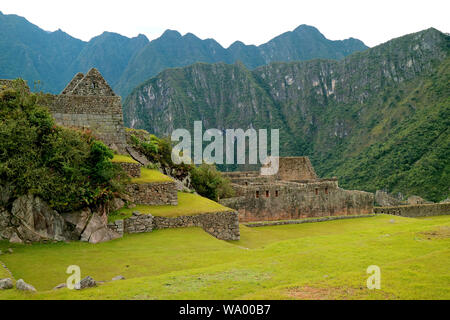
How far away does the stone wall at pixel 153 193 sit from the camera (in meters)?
15.6

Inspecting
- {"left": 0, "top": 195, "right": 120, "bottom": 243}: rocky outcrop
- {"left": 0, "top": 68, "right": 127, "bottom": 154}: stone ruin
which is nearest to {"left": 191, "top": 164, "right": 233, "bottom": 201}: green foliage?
{"left": 0, "top": 68, "right": 127, "bottom": 154}: stone ruin

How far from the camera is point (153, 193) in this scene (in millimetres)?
16031

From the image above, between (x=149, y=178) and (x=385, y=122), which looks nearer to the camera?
(x=149, y=178)

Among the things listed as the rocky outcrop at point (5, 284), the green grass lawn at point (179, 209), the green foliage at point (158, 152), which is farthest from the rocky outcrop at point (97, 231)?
the green foliage at point (158, 152)

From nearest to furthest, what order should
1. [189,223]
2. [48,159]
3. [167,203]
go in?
[48,159], [189,223], [167,203]

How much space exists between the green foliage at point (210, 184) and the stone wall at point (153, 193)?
6.94 metres

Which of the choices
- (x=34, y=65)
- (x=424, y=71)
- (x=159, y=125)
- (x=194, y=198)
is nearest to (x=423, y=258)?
(x=194, y=198)

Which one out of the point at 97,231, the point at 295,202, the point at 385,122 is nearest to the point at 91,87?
the point at 97,231

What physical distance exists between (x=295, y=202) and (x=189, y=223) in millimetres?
11232

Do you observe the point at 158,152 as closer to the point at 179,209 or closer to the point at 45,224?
the point at 179,209

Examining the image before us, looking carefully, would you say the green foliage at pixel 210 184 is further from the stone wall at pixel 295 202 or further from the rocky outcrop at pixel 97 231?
the rocky outcrop at pixel 97 231

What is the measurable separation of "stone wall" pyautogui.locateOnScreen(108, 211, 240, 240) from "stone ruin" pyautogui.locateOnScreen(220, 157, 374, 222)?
6383mm

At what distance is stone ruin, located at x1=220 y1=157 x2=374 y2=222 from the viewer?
2334cm
